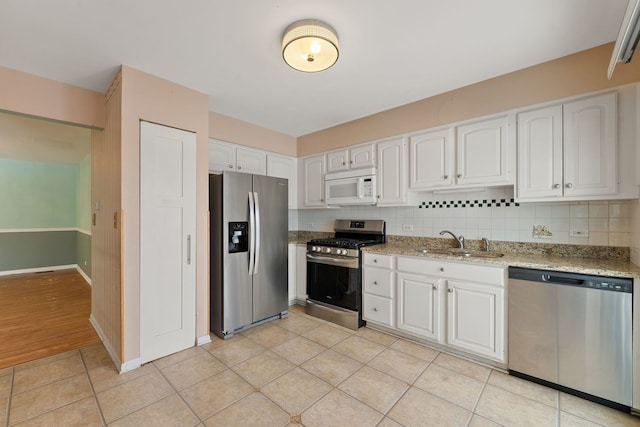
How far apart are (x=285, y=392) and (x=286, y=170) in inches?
116

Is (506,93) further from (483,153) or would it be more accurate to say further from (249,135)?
(249,135)

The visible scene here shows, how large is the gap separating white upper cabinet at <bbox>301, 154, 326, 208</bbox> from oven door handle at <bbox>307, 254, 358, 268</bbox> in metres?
0.81

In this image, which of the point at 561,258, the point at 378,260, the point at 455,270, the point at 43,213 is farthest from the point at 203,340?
the point at 43,213

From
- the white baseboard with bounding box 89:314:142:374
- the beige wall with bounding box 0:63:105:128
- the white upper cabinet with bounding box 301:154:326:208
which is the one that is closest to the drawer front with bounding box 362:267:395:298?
the white upper cabinet with bounding box 301:154:326:208

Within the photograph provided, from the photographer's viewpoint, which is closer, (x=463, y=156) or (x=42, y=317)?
(x=463, y=156)

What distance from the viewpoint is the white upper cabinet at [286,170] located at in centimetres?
398

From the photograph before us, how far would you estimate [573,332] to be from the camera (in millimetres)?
1937

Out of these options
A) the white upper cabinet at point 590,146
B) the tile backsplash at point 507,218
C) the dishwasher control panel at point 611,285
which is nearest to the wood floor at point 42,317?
Result: the tile backsplash at point 507,218

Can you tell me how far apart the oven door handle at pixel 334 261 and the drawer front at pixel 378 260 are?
13 centimetres

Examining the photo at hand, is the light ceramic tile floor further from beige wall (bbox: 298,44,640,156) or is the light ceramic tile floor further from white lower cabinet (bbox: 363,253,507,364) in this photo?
beige wall (bbox: 298,44,640,156)

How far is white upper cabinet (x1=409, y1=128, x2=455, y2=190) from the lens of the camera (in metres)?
2.79

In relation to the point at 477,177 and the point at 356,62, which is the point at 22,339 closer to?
the point at 356,62

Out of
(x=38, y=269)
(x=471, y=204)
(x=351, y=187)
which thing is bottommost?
(x=38, y=269)

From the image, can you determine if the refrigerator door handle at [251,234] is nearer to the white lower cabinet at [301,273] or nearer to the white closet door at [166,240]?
the white closet door at [166,240]
